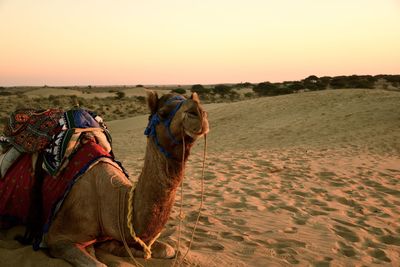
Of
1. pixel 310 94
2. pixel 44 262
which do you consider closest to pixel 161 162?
pixel 44 262

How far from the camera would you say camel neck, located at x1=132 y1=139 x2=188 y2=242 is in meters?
2.65

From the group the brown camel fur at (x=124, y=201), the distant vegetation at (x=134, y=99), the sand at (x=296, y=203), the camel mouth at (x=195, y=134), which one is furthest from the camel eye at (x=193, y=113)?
the distant vegetation at (x=134, y=99)

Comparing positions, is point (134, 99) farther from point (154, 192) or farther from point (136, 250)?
point (154, 192)

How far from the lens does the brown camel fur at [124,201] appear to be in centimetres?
254

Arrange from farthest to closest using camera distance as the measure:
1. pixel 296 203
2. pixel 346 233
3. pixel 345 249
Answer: pixel 296 203
pixel 346 233
pixel 345 249

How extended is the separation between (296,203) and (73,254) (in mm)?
3808

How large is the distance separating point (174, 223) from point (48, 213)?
168 centimetres

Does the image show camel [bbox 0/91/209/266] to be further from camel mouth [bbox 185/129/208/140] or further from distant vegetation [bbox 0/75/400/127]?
distant vegetation [bbox 0/75/400/127]

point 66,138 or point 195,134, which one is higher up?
point 195,134

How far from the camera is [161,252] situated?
3.38 metres

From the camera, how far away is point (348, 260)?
13.1 ft

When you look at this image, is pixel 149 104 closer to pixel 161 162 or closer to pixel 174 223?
pixel 161 162

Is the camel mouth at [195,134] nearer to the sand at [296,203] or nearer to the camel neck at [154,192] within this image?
the camel neck at [154,192]

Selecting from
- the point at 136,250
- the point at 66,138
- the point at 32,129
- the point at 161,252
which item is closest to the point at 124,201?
the point at 136,250
